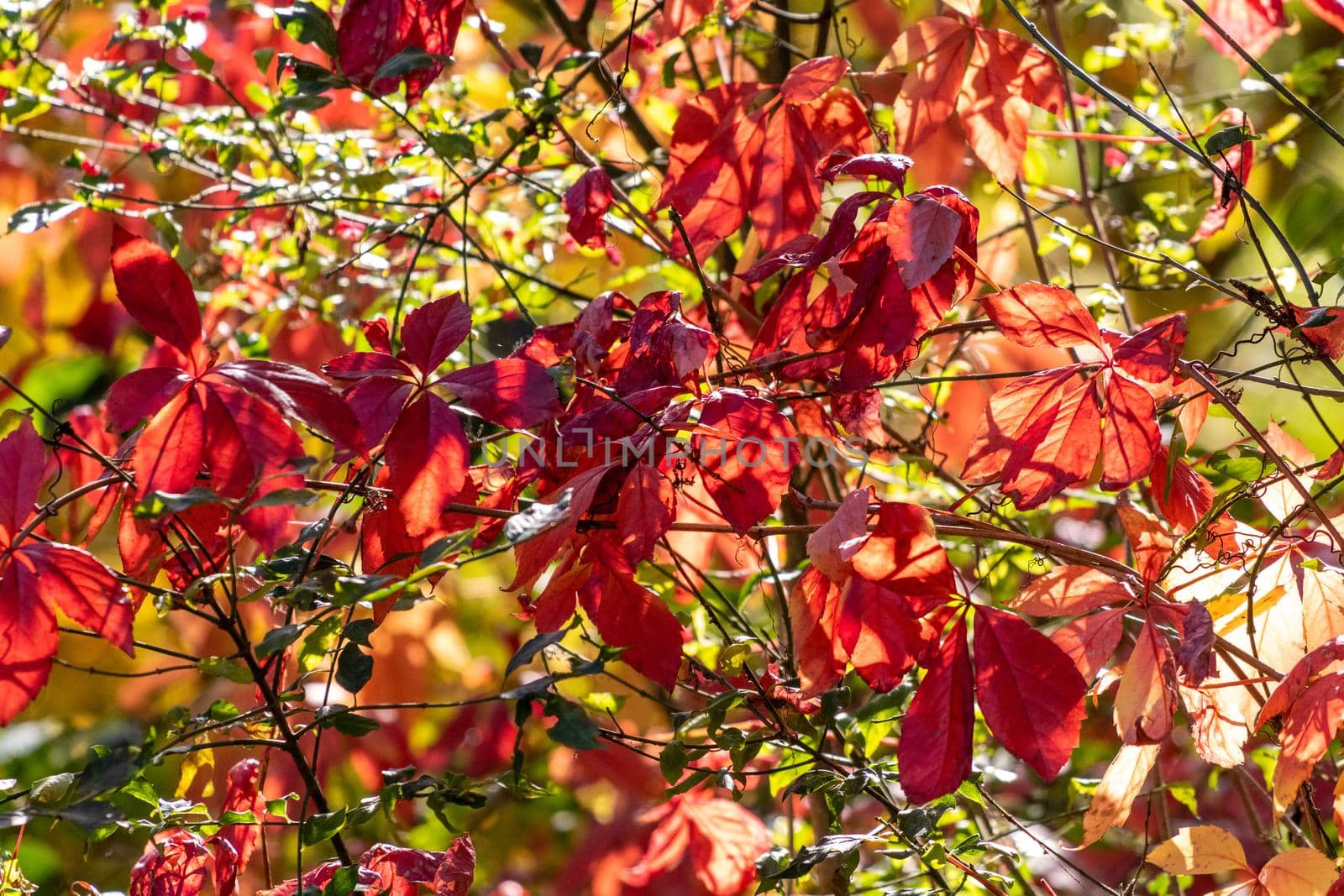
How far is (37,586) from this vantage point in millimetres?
569

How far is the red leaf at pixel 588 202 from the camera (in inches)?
33.0

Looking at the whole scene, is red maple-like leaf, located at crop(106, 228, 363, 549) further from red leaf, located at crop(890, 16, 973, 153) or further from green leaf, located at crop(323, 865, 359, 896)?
red leaf, located at crop(890, 16, 973, 153)

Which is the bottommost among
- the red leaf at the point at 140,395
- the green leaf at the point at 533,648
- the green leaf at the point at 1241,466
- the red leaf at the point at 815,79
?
the green leaf at the point at 533,648

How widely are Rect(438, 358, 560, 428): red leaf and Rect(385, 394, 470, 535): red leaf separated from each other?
0.02 meters

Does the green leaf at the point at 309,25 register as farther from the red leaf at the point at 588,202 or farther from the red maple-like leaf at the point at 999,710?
the red maple-like leaf at the point at 999,710

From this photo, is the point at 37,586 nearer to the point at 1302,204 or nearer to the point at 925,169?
the point at 925,169

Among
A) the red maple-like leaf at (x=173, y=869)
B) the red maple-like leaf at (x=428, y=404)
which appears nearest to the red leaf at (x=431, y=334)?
the red maple-like leaf at (x=428, y=404)

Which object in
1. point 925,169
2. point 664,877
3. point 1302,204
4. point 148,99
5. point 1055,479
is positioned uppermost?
point 148,99

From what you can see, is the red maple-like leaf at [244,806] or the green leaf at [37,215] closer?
the red maple-like leaf at [244,806]

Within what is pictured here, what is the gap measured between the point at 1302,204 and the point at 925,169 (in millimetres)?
1132

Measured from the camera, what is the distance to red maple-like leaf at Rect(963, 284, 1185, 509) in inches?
24.5

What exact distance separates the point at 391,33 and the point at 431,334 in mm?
302

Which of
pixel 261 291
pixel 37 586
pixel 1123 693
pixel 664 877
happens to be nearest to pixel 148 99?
pixel 261 291

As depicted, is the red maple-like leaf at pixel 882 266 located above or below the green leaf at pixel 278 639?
above
